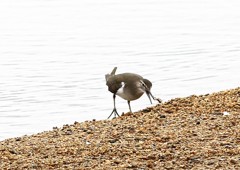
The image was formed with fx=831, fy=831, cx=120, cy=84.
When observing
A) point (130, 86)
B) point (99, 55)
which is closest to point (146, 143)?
point (130, 86)

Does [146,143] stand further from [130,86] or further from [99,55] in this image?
[99,55]

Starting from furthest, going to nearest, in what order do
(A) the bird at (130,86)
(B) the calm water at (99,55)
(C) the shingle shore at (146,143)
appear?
(B) the calm water at (99,55), (A) the bird at (130,86), (C) the shingle shore at (146,143)

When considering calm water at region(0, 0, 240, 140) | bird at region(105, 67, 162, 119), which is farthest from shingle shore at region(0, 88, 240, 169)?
calm water at region(0, 0, 240, 140)

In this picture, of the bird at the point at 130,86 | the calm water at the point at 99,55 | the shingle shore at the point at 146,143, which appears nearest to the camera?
the shingle shore at the point at 146,143

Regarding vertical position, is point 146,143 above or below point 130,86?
below

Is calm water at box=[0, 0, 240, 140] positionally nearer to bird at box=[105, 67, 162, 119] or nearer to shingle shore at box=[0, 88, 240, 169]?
bird at box=[105, 67, 162, 119]

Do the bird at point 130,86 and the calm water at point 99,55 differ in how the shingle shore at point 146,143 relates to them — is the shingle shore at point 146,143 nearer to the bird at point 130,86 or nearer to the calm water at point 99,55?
the bird at point 130,86

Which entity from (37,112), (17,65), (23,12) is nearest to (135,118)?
(37,112)

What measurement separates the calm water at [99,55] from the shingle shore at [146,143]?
3.11m

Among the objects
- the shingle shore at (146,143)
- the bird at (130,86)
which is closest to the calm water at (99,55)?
the bird at (130,86)

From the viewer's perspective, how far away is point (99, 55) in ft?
66.2

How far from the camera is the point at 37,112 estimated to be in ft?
44.7

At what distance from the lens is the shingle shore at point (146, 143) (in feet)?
24.1

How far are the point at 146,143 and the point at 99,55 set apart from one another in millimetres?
12289
